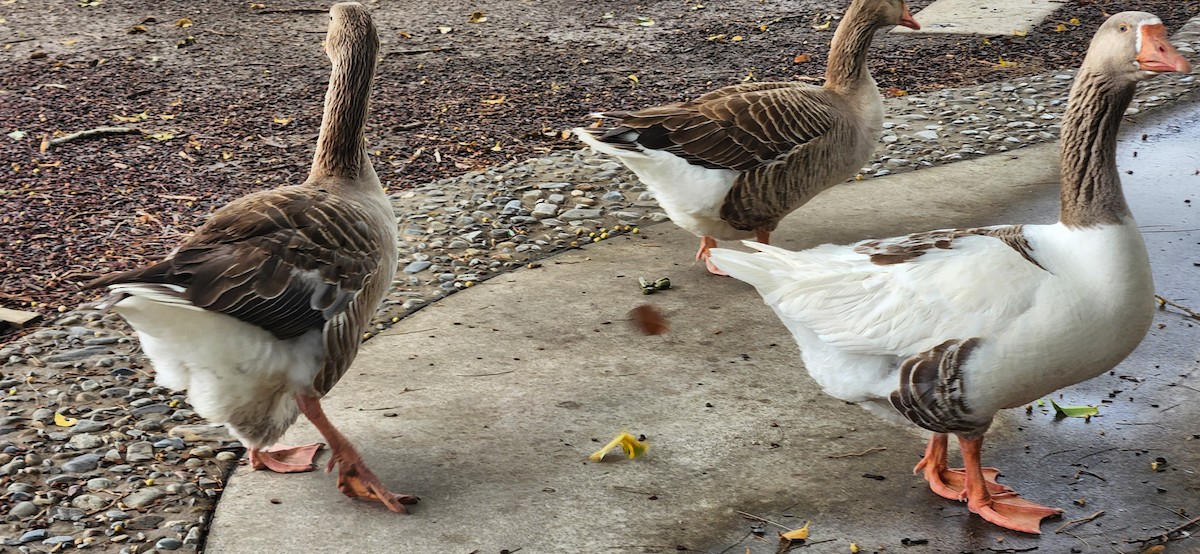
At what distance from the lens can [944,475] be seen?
3.61 m

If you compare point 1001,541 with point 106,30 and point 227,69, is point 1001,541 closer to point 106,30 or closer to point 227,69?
point 227,69

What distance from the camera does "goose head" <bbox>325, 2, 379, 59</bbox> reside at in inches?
169

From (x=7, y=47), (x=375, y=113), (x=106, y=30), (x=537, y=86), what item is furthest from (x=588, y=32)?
(x=7, y=47)

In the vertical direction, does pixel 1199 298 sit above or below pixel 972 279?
below

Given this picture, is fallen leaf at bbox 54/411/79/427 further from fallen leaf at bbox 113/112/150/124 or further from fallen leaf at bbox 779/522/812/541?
fallen leaf at bbox 113/112/150/124

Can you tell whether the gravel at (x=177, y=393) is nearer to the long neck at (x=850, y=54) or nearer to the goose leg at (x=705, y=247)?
the goose leg at (x=705, y=247)

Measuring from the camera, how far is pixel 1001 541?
3336mm

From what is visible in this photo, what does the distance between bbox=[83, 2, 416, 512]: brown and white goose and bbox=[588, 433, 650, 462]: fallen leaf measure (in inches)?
27.7

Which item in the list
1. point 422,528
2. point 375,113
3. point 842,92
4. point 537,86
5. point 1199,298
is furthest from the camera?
point 537,86

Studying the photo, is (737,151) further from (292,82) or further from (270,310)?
(292,82)

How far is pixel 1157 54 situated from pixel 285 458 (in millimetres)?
3226

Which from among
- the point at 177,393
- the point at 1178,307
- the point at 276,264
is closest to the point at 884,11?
the point at 1178,307

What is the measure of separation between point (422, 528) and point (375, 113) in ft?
17.4

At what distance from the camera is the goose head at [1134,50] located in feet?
10.4
